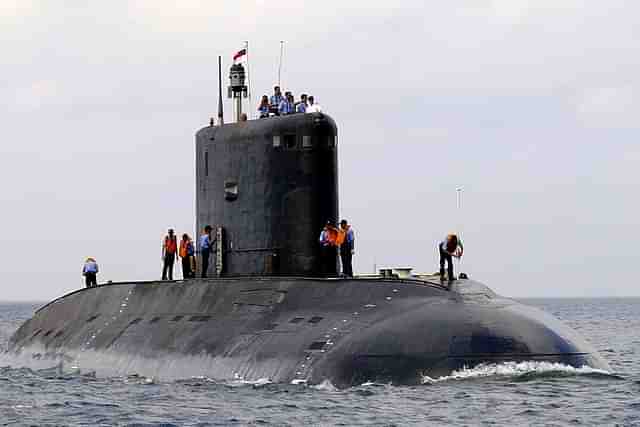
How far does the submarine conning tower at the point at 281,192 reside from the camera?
81.4ft

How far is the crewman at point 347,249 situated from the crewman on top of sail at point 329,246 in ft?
0.46

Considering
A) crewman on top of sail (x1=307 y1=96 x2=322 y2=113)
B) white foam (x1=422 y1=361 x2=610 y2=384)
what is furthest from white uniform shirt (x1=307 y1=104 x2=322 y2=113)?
white foam (x1=422 y1=361 x2=610 y2=384)

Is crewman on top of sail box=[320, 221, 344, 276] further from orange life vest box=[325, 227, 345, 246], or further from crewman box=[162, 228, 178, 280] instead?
crewman box=[162, 228, 178, 280]

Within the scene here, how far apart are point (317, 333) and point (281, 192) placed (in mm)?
5088

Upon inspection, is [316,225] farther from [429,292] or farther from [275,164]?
[429,292]

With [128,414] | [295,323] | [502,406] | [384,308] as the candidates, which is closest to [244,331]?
[295,323]

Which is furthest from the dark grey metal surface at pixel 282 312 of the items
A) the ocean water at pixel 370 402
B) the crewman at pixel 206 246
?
the ocean water at pixel 370 402

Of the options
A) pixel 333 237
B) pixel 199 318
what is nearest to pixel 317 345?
pixel 333 237

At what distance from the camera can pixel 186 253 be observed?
2847cm

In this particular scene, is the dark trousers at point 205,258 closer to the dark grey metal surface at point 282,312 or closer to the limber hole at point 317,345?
the dark grey metal surface at point 282,312

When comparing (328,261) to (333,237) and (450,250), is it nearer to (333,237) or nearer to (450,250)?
(333,237)

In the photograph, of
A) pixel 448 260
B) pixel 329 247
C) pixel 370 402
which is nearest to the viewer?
pixel 370 402

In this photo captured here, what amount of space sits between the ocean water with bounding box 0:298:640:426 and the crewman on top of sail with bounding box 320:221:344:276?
431cm

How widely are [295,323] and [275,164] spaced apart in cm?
455
